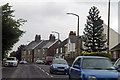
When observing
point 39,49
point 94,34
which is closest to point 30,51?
point 39,49

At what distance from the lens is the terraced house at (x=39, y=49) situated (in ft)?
330

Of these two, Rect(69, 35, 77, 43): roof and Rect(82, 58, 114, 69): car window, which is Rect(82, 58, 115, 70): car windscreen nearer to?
Rect(82, 58, 114, 69): car window

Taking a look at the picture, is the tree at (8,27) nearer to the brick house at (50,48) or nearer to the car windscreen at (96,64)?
the car windscreen at (96,64)

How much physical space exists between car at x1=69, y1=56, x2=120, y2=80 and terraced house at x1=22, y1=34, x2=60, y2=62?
286ft

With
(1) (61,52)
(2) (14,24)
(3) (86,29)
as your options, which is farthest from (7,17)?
(1) (61,52)

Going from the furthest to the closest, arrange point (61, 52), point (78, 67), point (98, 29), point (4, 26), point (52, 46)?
point (52, 46), point (61, 52), point (98, 29), point (4, 26), point (78, 67)

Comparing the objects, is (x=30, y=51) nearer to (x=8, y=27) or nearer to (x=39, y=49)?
(x=39, y=49)

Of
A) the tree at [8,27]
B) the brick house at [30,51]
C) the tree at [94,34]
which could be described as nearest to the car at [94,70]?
the tree at [8,27]

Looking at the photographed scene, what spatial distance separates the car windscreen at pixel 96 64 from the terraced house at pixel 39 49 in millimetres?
87167

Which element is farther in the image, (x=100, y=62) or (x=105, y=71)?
(x=100, y=62)

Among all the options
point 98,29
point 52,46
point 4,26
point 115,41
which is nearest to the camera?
point 4,26

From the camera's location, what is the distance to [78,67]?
480 inches

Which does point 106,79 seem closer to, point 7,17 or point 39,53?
point 7,17

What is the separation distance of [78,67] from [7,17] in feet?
76.7
